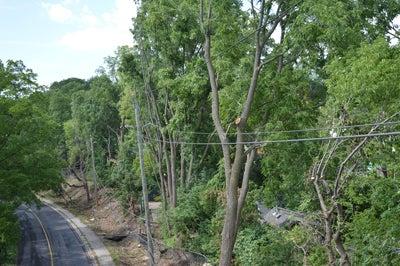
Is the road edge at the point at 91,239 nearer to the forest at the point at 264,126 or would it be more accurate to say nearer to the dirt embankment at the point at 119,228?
the dirt embankment at the point at 119,228

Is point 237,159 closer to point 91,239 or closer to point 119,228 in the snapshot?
point 91,239

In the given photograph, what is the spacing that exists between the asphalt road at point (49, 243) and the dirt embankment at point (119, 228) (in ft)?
6.69

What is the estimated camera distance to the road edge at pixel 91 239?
30.7 meters

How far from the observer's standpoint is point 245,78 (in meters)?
16.9

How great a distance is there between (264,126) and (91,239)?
78.2 feet

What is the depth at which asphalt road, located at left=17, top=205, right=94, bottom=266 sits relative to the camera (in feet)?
103

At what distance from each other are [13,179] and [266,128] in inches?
534

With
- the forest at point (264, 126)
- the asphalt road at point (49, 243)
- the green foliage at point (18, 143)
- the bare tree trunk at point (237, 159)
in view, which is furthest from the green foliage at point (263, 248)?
the asphalt road at point (49, 243)

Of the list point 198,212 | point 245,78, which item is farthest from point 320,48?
point 198,212

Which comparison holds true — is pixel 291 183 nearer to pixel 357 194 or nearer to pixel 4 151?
pixel 357 194

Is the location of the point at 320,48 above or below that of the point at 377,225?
above

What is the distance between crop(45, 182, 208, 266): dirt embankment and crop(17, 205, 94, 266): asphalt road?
80.2 inches

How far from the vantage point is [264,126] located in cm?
1734

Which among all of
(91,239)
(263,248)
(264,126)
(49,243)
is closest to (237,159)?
(264,126)
